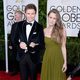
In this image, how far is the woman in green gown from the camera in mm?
5883

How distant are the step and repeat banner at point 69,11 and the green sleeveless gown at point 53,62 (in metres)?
2.13

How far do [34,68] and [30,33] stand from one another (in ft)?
1.92

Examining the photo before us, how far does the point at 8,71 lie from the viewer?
8867 mm

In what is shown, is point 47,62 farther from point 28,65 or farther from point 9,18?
point 9,18

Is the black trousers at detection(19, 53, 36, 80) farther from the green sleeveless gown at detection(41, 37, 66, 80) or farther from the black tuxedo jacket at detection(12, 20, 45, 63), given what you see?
the green sleeveless gown at detection(41, 37, 66, 80)

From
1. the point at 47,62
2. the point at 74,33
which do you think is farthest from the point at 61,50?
the point at 74,33

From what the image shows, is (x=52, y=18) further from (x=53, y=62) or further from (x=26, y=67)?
(x=26, y=67)

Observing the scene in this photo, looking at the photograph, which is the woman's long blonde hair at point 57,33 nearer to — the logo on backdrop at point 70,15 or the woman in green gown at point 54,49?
the woman in green gown at point 54,49

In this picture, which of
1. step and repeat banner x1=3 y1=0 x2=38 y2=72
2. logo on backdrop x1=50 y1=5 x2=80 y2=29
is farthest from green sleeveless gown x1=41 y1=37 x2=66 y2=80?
step and repeat banner x1=3 y1=0 x2=38 y2=72

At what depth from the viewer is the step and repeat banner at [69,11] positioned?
318 inches

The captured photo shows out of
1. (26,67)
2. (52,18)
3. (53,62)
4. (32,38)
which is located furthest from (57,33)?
(26,67)

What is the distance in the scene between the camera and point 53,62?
20.1 ft

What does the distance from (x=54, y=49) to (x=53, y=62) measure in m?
→ 0.23

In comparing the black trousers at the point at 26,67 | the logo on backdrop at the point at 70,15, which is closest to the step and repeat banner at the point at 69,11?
the logo on backdrop at the point at 70,15
